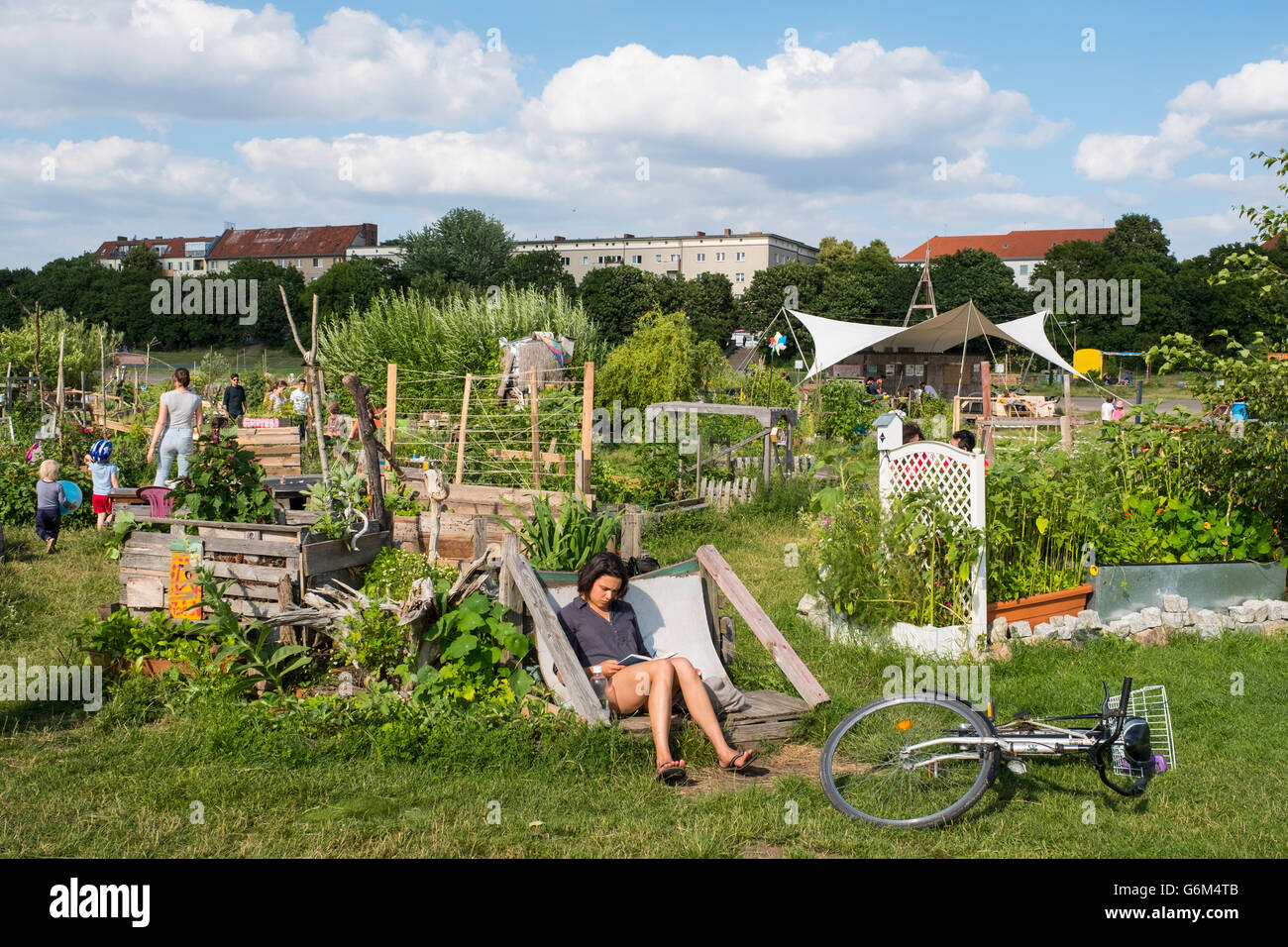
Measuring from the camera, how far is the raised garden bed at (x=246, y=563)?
6094 mm

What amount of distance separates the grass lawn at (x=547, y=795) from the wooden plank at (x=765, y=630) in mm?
146

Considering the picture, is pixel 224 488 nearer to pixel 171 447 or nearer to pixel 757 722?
pixel 171 447

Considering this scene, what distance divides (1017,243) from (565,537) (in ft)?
348

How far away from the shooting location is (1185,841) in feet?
13.1

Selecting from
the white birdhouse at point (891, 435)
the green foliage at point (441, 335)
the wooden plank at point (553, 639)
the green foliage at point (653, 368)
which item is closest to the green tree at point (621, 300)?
the green foliage at point (441, 335)

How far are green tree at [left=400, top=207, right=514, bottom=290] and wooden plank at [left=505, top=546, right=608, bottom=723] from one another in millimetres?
64071

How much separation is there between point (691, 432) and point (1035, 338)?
14994 millimetres

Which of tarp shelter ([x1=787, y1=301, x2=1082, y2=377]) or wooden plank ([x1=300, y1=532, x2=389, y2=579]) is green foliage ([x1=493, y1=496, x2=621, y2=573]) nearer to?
wooden plank ([x1=300, y1=532, x2=389, y2=579])

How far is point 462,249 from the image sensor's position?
69.1m

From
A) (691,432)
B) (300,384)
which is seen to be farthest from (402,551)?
(300,384)

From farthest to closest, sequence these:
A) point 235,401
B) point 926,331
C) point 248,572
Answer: point 926,331, point 235,401, point 248,572

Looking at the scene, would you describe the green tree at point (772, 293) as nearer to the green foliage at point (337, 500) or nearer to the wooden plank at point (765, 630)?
the green foliage at point (337, 500)

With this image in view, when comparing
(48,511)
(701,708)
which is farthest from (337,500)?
(48,511)

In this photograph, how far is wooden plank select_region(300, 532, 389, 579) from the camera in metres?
6.10
